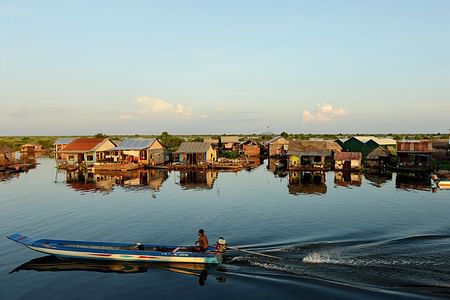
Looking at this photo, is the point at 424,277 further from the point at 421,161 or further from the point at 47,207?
the point at 421,161

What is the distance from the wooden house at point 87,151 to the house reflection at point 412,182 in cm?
5008

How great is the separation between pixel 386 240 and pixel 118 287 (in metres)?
15.6

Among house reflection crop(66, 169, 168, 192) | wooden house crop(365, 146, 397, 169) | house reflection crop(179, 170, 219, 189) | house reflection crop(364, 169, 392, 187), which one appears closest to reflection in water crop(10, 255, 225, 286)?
house reflection crop(66, 169, 168, 192)

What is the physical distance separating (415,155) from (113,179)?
4712 cm

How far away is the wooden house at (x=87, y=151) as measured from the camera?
2675 inches

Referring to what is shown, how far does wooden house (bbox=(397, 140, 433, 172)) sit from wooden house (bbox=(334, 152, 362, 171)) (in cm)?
623

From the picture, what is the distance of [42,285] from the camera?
57.7 ft

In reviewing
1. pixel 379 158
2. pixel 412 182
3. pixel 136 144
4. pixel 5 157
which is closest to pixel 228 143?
pixel 136 144

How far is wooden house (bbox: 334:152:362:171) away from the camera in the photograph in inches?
2343

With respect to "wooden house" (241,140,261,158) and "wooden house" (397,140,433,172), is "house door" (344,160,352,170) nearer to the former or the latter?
"wooden house" (397,140,433,172)

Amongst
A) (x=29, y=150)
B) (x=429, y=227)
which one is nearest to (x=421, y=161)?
(x=429, y=227)

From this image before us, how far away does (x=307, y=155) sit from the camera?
61.6 m

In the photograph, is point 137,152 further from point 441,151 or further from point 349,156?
point 441,151

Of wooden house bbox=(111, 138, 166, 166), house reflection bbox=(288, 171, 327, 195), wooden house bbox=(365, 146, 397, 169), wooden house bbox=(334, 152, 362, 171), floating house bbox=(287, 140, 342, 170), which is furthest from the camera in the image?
wooden house bbox=(111, 138, 166, 166)
